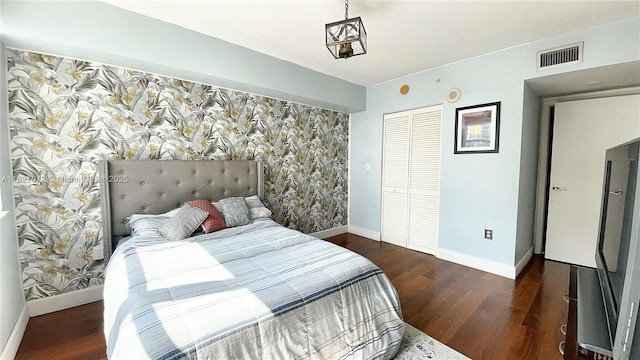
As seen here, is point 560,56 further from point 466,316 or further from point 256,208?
point 256,208

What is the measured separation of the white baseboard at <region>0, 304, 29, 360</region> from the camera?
4.94ft

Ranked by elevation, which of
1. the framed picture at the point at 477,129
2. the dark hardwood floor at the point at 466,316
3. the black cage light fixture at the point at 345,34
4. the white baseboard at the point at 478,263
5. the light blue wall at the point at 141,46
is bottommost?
the dark hardwood floor at the point at 466,316

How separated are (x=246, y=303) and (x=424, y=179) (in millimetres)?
2946

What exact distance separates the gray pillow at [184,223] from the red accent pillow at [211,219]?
46mm

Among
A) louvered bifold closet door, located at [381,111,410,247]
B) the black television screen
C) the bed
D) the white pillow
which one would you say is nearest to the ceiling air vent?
the black television screen

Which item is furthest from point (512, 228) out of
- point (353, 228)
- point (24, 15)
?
point (24, 15)

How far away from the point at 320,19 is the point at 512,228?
2808mm

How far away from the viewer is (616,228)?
1154 mm

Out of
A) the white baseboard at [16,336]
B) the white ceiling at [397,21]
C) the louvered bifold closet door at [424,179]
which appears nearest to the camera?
the white baseboard at [16,336]

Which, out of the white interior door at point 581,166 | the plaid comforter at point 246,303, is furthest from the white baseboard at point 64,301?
the white interior door at point 581,166

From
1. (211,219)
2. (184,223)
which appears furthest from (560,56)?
(184,223)

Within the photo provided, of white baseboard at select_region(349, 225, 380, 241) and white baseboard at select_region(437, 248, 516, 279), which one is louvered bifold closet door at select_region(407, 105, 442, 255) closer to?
white baseboard at select_region(437, 248, 516, 279)

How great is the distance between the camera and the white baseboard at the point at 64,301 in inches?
78.4

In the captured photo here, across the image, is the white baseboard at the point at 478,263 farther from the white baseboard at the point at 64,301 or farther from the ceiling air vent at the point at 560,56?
the white baseboard at the point at 64,301
